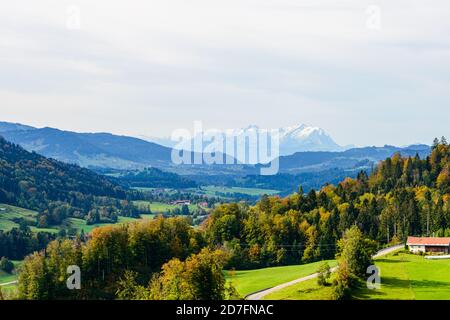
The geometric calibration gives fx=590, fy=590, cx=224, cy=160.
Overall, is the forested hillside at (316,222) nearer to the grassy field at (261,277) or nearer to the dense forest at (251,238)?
the dense forest at (251,238)

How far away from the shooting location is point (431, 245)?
288 feet

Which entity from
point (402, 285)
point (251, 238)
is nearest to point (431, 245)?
point (251, 238)

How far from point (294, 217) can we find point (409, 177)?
37.2m

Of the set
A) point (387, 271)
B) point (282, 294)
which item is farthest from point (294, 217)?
point (282, 294)

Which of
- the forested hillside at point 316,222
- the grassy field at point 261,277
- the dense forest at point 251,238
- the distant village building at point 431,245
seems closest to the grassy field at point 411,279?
the dense forest at point 251,238

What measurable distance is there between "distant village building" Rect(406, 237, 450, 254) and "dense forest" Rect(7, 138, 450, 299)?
5374 millimetres

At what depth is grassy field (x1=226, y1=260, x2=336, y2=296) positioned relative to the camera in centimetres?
6431

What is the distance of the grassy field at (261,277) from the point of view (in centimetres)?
6431

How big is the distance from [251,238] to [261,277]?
2666 cm

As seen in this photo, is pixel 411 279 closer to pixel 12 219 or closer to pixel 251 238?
pixel 251 238

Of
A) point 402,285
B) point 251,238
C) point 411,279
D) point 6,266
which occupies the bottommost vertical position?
point 6,266

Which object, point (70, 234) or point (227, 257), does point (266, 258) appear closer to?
point (227, 257)
